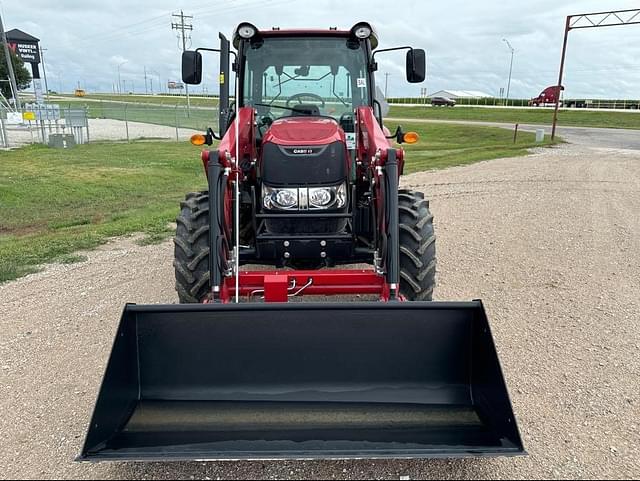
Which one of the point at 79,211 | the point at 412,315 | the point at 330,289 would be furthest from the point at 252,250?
the point at 79,211

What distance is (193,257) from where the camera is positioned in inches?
161

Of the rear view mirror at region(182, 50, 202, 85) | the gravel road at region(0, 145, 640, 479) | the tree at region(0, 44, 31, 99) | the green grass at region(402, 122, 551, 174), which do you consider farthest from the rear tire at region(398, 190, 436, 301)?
the tree at region(0, 44, 31, 99)

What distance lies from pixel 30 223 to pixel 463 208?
725cm

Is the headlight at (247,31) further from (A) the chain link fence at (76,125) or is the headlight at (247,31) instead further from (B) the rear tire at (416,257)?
(A) the chain link fence at (76,125)

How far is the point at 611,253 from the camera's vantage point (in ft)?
22.9

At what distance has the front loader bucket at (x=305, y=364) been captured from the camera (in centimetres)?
296

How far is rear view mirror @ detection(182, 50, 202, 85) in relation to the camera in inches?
187

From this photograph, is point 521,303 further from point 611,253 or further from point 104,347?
point 104,347

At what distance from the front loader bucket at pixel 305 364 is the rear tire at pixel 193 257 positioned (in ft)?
3.05

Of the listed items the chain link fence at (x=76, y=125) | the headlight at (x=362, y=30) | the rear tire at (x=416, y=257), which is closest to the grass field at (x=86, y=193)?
the chain link fence at (x=76, y=125)

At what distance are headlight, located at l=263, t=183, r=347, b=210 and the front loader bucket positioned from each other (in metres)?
1.19

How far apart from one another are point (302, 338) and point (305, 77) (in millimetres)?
2804

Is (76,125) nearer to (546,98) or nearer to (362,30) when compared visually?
(362,30)

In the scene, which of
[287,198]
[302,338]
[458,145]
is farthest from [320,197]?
[458,145]
